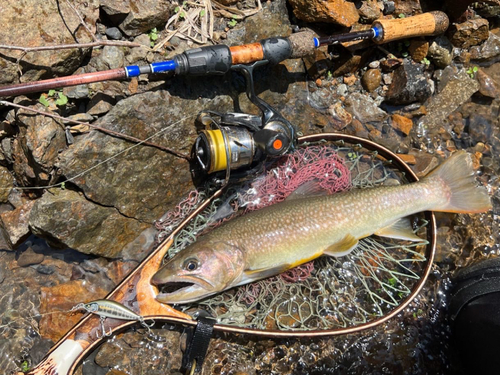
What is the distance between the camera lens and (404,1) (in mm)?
4504

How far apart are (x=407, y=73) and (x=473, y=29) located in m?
1.13

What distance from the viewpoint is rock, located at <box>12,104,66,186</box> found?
327cm

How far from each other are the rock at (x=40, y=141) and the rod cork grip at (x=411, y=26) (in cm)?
313

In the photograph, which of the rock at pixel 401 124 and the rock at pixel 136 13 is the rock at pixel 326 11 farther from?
the rock at pixel 136 13

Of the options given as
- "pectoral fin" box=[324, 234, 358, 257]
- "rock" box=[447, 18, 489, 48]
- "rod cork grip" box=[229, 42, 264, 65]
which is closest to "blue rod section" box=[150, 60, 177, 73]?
"rod cork grip" box=[229, 42, 264, 65]

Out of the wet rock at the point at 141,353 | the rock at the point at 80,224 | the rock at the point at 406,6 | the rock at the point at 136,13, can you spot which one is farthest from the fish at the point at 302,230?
the rock at the point at 136,13

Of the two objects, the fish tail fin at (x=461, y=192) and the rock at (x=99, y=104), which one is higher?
the rock at (x=99, y=104)

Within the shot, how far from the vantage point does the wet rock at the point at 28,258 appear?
371 centimetres

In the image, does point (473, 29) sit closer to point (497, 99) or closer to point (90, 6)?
point (497, 99)

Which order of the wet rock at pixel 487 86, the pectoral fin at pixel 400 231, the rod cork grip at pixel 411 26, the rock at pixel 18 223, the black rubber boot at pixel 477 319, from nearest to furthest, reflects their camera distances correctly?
the black rubber boot at pixel 477 319 < the rock at pixel 18 223 < the pectoral fin at pixel 400 231 < the rod cork grip at pixel 411 26 < the wet rock at pixel 487 86

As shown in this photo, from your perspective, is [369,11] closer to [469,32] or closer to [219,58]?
[469,32]

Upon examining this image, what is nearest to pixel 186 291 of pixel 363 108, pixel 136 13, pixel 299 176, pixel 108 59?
pixel 299 176

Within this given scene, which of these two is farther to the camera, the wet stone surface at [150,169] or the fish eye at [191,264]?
the wet stone surface at [150,169]

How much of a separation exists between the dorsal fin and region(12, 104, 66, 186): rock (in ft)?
6.69
